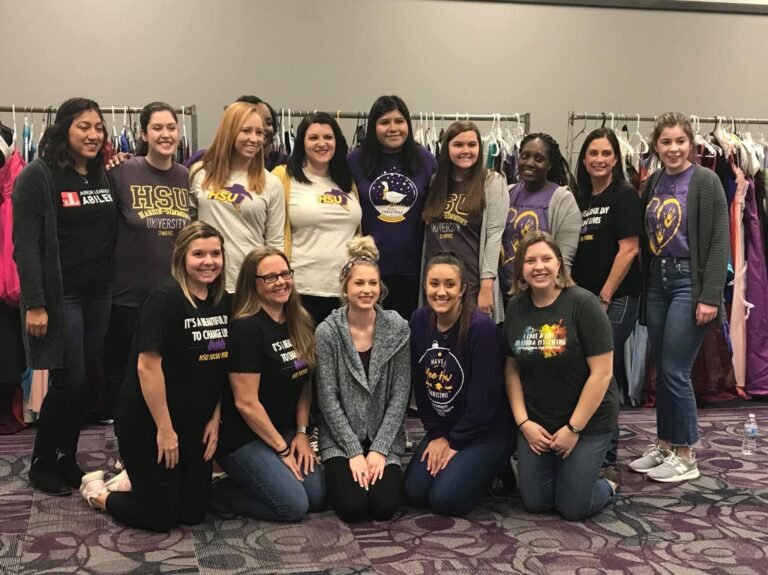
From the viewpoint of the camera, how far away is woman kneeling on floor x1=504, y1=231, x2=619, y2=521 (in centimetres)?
272

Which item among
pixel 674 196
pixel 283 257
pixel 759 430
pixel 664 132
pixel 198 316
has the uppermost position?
pixel 664 132

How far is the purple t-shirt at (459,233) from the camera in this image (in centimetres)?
322

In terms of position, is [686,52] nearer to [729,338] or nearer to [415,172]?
[729,338]

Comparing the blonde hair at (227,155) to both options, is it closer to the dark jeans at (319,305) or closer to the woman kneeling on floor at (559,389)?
the dark jeans at (319,305)

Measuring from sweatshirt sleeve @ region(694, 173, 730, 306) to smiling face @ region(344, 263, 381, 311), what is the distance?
125 cm

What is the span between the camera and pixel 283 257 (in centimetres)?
275

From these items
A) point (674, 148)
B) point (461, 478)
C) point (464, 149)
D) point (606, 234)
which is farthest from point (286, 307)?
point (674, 148)

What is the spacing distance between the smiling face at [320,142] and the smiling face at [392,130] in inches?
8.4

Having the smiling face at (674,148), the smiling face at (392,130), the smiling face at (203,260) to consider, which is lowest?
the smiling face at (203,260)

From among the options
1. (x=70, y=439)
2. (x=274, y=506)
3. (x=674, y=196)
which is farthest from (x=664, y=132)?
(x=70, y=439)

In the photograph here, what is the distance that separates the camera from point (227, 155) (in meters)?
3.01

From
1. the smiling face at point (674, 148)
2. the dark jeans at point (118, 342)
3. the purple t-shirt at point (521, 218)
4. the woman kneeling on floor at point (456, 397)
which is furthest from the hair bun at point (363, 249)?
the smiling face at point (674, 148)

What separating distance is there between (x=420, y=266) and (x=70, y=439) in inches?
60.4

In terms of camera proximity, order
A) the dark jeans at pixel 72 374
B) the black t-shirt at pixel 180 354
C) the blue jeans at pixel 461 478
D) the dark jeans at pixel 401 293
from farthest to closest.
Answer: the dark jeans at pixel 401 293
the dark jeans at pixel 72 374
the blue jeans at pixel 461 478
the black t-shirt at pixel 180 354
